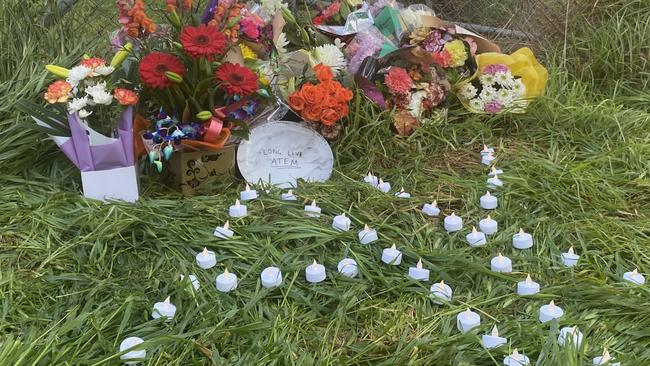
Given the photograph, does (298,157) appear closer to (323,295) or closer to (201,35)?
(201,35)

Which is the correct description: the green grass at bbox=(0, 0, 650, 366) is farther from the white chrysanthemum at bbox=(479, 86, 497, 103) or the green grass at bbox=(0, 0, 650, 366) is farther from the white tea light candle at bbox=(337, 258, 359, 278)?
the white chrysanthemum at bbox=(479, 86, 497, 103)

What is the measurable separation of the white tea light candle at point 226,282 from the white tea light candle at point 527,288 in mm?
782

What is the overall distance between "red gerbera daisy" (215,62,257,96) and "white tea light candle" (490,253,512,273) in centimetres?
100

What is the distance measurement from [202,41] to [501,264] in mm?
1212

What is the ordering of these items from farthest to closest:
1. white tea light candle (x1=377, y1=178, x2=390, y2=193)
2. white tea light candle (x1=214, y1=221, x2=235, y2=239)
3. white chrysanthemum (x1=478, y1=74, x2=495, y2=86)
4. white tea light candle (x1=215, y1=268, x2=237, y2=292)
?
1. white chrysanthemum (x1=478, y1=74, x2=495, y2=86)
2. white tea light candle (x1=377, y1=178, x2=390, y2=193)
3. white tea light candle (x1=214, y1=221, x2=235, y2=239)
4. white tea light candle (x1=215, y1=268, x2=237, y2=292)

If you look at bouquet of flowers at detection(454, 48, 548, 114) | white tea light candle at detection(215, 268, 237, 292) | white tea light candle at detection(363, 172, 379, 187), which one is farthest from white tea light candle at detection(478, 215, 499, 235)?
bouquet of flowers at detection(454, 48, 548, 114)

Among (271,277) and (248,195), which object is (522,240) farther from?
(248,195)

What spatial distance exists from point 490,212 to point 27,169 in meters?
1.73

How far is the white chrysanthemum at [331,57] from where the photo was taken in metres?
2.69

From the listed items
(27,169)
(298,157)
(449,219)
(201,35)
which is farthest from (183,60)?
(449,219)

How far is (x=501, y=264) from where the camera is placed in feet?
5.96

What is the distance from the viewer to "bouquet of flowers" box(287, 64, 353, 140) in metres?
2.44

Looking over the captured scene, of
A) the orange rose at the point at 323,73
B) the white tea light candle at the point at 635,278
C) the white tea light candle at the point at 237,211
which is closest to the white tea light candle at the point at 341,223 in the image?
the white tea light candle at the point at 237,211

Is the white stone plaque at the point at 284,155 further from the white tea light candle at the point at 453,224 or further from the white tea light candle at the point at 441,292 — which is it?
the white tea light candle at the point at 441,292
